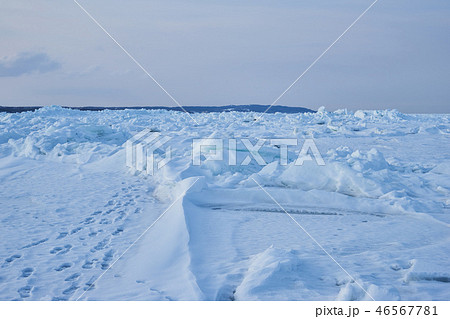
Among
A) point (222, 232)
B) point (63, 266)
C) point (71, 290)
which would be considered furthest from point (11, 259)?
point (222, 232)

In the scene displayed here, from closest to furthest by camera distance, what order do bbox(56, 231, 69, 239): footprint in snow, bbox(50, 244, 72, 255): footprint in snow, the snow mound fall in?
the snow mound
bbox(50, 244, 72, 255): footprint in snow
bbox(56, 231, 69, 239): footprint in snow

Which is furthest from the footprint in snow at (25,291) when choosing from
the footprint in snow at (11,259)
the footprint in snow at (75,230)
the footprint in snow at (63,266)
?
the footprint in snow at (75,230)

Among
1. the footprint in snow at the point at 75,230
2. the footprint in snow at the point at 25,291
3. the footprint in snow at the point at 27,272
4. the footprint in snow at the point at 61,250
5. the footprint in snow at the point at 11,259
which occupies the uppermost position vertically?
the footprint in snow at the point at 75,230

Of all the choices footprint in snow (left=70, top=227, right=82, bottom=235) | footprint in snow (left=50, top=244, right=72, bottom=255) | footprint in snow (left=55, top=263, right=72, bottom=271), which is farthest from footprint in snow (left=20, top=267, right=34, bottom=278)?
footprint in snow (left=70, top=227, right=82, bottom=235)

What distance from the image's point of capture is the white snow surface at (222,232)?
3051 mm

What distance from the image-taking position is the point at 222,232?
436 cm

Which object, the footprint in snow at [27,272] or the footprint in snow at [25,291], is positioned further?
the footprint in snow at [27,272]

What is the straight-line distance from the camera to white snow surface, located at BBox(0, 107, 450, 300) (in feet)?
10.0

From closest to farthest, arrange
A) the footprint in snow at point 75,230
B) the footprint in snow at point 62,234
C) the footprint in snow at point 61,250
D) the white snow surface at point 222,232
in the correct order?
the white snow surface at point 222,232
the footprint in snow at point 61,250
the footprint in snow at point 62,234
the footprint in snow at point 75,230

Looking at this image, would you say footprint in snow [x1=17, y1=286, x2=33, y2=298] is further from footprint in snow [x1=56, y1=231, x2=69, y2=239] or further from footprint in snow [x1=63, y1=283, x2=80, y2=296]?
footprint in snow [x1=56, y1=231, x2=69, y2=239]

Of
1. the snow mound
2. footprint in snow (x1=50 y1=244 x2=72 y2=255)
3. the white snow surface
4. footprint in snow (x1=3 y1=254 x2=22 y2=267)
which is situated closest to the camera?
the snow mound

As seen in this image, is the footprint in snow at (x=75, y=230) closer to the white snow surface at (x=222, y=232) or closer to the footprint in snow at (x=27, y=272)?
the white snow surface at (x=222, y=232)

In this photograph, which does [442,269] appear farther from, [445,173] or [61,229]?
[445,173]

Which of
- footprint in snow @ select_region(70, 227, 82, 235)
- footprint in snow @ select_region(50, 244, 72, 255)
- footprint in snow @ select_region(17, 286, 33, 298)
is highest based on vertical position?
footprint in snow @ select_region(70, 227, 82, 235)
